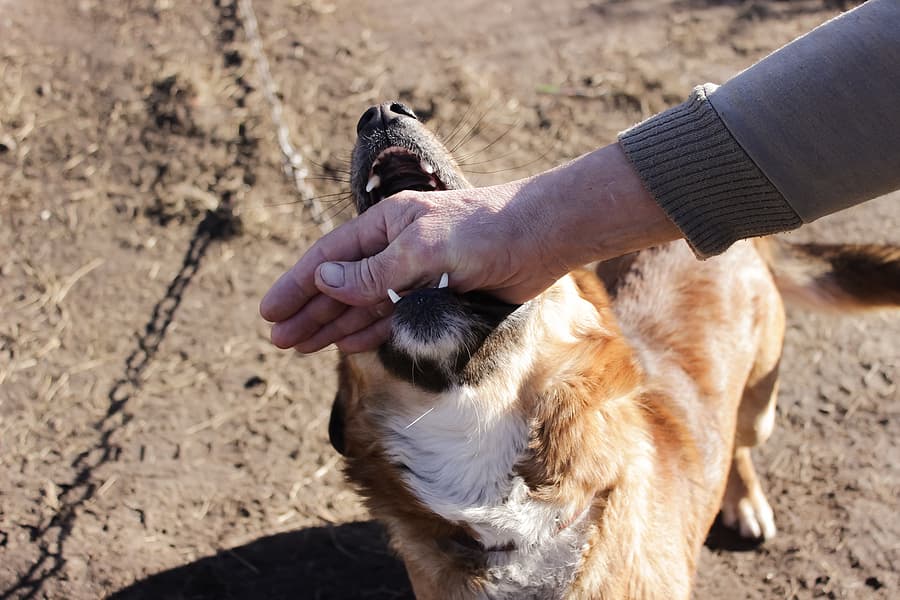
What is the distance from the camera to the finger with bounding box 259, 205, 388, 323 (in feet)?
7.89

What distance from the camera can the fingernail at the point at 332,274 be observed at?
7.70 feet

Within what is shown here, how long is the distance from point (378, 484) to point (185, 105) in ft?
13.4

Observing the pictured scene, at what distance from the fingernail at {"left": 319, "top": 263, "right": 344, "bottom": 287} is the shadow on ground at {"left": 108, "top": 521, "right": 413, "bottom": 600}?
182 centimetres

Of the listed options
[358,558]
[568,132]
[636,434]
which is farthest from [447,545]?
[568,132]

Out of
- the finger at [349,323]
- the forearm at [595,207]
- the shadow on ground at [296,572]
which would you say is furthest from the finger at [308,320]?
the shadow on ground at [296,572]

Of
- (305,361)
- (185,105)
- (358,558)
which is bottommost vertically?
(358,558)

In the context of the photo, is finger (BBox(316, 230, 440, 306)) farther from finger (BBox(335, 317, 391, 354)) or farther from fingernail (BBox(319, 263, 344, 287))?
finger (BBox(335, 317, 391, 354))

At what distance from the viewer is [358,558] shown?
12.3 feet

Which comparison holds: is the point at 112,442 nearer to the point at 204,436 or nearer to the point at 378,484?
the point at 204,436

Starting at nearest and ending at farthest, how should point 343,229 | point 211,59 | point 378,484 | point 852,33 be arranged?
point 852,33 < point 343,229 < point 378,484 < point 211,59

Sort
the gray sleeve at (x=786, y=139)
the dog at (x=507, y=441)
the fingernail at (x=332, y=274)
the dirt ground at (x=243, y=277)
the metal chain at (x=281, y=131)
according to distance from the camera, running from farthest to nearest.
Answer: the metal chain at (x=281, y=131), the dirt ground at (x=243, y=277), the dog at (x=507, y=441), the fingernail at (x=332, y=274), the gray sleeve at (x=786, y=139)

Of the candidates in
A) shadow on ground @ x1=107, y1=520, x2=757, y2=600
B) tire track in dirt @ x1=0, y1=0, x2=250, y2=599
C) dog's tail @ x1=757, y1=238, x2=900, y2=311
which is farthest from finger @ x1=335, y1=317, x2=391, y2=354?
dog's tail @ x1=757, y1=238, x2=900, y2=311

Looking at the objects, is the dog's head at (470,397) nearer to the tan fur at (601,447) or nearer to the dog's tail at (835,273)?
the tan fur at (601,447)

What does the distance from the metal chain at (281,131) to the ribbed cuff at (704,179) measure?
2864 mm
